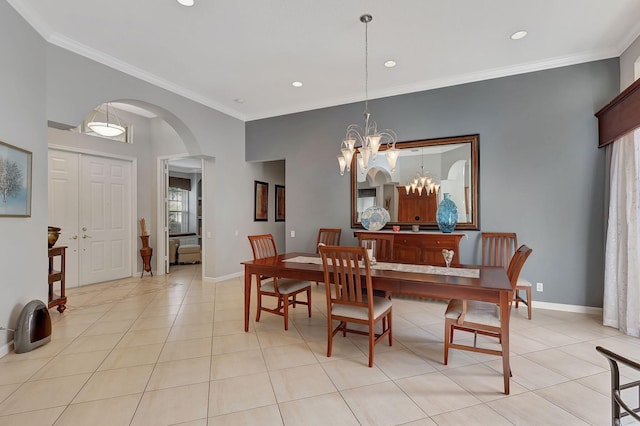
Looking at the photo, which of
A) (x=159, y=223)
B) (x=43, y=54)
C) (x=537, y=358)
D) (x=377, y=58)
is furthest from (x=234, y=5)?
(x=159, y=223)

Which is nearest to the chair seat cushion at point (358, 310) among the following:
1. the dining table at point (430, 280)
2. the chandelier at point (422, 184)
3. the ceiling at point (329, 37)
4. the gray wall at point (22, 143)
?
the dining table at point (430, 280)

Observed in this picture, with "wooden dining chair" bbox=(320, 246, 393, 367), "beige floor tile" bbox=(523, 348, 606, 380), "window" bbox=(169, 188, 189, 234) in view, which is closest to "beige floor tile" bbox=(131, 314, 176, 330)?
"wooden dining chair" bbox=(320, 246, 393, 367)

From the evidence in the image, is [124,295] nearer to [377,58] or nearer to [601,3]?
[377,58]

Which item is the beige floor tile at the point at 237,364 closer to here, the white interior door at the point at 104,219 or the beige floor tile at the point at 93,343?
the beige floor tile at the point at 93,343

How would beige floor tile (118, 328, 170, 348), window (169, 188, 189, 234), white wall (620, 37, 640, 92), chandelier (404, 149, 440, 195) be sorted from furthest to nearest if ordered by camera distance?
window (169, 188, 189, 234) → chandelier (404, 149, 440, 195) → white wall (620, 37, 640, 92) → beige floor tile (118, 328, 170, 348)

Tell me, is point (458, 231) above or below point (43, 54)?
below

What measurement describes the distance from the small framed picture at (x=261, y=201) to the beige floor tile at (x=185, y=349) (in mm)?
3482

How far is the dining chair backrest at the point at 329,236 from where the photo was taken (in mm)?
4910

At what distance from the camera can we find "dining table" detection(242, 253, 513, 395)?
2096mm

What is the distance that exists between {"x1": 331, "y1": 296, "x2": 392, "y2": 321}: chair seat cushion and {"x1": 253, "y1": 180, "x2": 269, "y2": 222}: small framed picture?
155 inches

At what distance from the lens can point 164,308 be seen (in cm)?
390

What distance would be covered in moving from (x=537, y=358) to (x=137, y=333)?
12.3ft

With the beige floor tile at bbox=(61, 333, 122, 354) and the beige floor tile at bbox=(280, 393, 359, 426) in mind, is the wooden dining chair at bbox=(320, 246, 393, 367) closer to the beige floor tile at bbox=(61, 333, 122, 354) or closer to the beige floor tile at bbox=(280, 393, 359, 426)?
the beige floor tile at bbox=(280, 393, 359, 426)

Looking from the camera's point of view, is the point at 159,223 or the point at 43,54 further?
the point at 159,223
